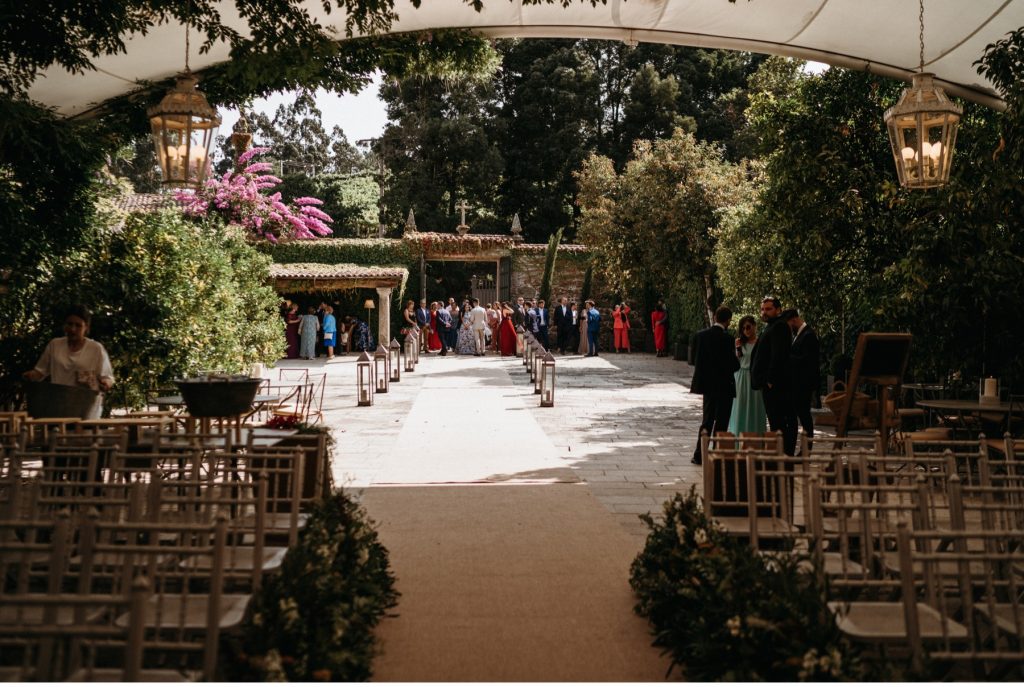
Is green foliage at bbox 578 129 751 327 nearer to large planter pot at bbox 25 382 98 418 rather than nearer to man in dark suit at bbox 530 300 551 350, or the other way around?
man in dark suit at bbox 530 300 551 350

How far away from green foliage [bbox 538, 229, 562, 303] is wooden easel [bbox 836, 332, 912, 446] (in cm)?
2154

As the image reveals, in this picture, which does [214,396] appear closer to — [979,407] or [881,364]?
[881,364]

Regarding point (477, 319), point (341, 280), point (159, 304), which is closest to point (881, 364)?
point (159, 304)

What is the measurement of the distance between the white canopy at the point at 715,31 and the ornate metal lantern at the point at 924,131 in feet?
5.41

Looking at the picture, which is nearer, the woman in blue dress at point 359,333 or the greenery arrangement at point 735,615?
the greenery arrangement at point 735,615

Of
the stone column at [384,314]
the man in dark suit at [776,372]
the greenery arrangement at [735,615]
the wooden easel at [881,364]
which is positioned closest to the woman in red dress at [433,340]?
the stone column at [384,314]

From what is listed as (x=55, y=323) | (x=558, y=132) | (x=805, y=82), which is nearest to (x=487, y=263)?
(x=558, y=132)

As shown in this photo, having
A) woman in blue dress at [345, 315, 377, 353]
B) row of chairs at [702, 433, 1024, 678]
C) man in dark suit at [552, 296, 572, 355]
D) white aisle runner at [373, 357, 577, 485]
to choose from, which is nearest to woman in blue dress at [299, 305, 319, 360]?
woman in blue dress at [345, 315, 377, 353]

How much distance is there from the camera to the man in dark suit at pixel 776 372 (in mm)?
7680

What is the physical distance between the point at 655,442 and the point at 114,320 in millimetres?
6006

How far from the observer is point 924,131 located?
571 cm

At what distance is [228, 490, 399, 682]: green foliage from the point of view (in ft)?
9.74

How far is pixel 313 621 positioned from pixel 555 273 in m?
27.1

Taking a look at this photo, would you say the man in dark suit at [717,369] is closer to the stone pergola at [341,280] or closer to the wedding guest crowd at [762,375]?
the wedding guest crowd at [762,375]
